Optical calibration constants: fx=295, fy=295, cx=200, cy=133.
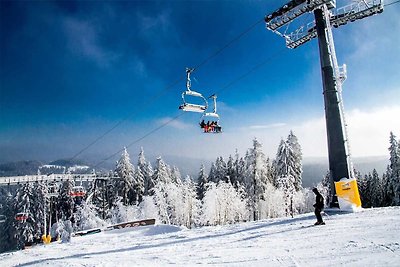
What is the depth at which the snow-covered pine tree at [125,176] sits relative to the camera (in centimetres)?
5793

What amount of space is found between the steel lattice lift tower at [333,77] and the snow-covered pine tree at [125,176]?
150 ft

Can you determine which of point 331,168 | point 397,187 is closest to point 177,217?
point 397,187

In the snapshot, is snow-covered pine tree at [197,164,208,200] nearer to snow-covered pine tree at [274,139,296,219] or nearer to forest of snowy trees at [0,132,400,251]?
forest of snowy trees at [0,132,400,251]

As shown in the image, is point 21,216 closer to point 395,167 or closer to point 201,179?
point 201,179

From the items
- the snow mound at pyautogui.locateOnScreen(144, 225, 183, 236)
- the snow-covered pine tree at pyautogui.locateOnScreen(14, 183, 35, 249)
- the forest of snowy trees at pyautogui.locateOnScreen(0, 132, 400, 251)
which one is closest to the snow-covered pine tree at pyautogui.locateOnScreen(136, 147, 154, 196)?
the forest of snowy trees at pyautogui.locateOnScreen(0, 132, 400, 251)

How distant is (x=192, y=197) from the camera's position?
5334 centimetres

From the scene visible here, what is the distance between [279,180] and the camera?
1815 inches

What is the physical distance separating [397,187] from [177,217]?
34.2 m

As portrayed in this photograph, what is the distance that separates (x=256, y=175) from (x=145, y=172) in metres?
26.6

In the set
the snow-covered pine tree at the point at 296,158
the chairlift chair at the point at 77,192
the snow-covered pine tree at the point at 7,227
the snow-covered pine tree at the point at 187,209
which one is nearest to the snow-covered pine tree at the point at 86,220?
the chairlift chair at the point at 77,192

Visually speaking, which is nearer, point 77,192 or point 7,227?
point 77,192

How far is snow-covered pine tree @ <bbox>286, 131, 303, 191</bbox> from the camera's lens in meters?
47.4

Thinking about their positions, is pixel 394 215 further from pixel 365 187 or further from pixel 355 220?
pixel 365 187

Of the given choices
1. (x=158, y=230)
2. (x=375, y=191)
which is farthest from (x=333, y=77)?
(x=375, y=191)
